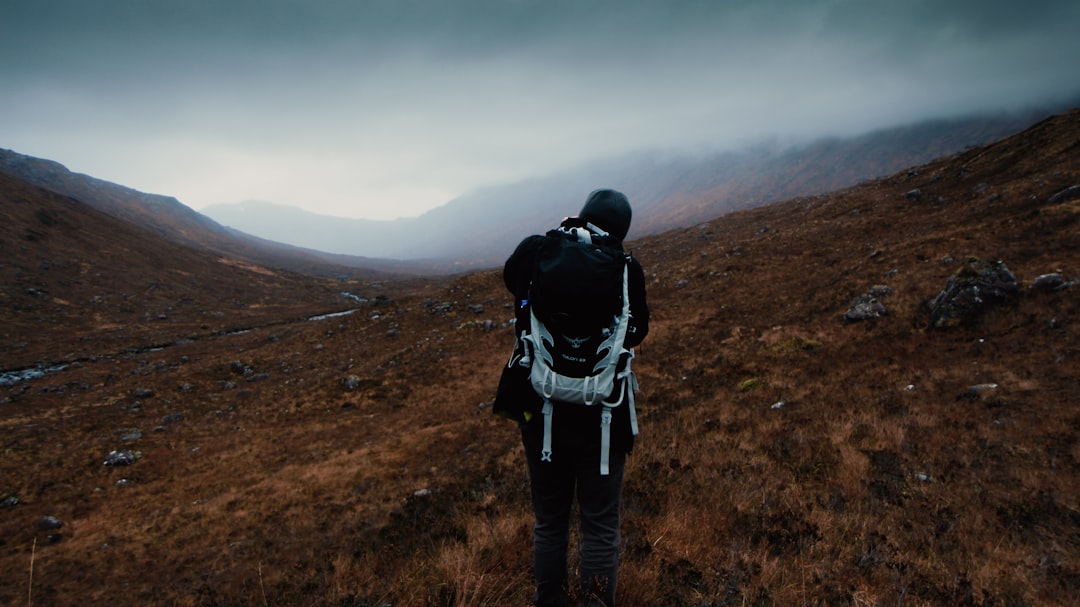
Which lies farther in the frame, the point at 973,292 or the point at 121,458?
the point at 121,458

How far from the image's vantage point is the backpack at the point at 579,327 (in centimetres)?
299

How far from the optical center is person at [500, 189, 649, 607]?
3246 millimetres

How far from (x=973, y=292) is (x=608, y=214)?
1507cm

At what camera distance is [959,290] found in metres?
13.0

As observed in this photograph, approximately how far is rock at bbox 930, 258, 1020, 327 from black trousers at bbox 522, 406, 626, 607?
572 inches

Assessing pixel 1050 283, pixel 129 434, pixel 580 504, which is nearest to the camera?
pixel 580 504

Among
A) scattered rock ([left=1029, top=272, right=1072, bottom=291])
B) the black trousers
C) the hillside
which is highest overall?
scattered rock ([left=1029, top=272, right=1072, bottom=291])

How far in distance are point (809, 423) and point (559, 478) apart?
798cm

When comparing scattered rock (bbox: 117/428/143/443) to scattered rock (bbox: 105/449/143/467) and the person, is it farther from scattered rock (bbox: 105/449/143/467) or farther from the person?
the person

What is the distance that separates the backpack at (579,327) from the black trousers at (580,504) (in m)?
0.13

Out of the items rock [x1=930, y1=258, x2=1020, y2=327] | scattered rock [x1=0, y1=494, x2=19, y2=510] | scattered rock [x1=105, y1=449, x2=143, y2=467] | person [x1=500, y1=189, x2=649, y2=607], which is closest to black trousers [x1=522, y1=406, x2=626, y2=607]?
person [x1=500, y1=189, x2=649, y2=607]

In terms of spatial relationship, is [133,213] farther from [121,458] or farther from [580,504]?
[580,504]

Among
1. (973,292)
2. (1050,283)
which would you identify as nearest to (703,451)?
(973,292)

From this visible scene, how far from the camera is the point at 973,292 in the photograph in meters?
12.8
